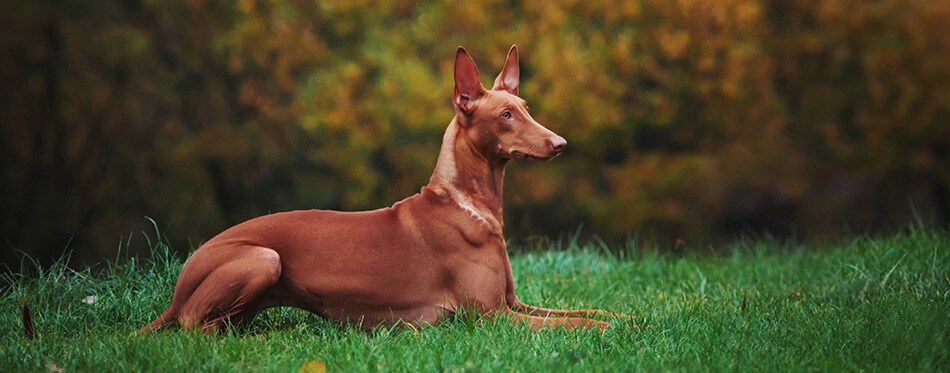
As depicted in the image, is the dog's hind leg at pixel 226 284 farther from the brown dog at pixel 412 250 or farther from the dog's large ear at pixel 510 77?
the dog's large ear at pixel 510 77

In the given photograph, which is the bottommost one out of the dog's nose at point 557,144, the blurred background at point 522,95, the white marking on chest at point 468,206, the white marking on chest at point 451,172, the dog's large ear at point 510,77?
the blurred background at point 522,95

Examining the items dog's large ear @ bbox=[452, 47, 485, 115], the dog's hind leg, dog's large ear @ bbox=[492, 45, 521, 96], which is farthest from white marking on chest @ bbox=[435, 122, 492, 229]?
the dog's hind leg

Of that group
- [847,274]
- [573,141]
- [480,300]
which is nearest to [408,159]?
[573,141]

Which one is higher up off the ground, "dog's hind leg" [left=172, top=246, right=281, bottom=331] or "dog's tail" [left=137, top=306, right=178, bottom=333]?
"dog's hind leg" [left=172, top=246, right=281, bottom=331]

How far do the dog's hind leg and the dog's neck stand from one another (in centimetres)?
90

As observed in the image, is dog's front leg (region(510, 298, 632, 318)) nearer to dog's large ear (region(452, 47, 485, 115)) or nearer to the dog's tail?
dog's large ear (region(452, 47, 485, 115))

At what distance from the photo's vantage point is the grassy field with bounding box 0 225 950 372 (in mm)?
3141

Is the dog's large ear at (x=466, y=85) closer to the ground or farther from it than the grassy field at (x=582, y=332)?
farther from it

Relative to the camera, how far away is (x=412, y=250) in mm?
3781

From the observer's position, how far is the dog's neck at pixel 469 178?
387cm

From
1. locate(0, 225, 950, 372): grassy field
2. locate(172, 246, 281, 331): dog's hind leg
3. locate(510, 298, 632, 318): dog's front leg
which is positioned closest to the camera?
locate(0, 225, 950, 372): grassy field

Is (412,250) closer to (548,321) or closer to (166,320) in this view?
(548,321)

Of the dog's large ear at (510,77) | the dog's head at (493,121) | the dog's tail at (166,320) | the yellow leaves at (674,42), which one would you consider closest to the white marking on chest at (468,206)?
the dog's head at (493,121)

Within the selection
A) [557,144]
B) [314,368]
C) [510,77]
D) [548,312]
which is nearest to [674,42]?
[510,77]
